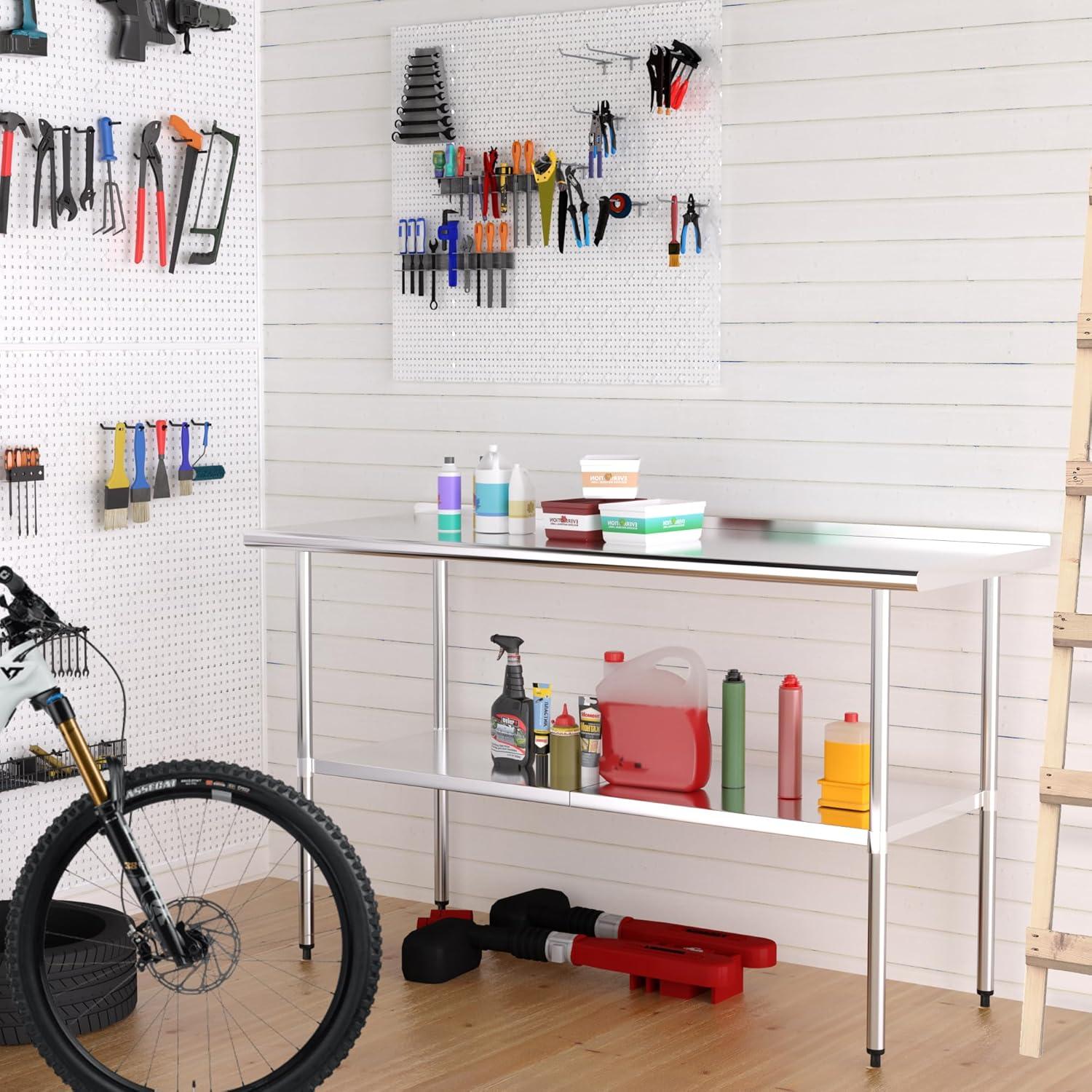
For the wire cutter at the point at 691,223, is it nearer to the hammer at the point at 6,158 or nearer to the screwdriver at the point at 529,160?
the screwdriver at the point at 529,160

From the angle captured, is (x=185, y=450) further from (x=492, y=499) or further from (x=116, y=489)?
(x=492, y=499)

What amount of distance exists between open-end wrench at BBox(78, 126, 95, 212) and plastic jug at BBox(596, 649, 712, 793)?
69.5 inches

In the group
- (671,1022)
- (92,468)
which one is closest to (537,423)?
(92,468)

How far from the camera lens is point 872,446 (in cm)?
381

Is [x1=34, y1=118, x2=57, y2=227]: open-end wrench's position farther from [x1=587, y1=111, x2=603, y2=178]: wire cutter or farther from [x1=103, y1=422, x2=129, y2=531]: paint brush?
[x1=587, y1=111, x2=603, y2=178]: wire cutter

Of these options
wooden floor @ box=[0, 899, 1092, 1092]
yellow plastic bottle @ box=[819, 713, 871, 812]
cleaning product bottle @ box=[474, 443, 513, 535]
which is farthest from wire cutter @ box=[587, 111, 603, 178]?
wooden floor @ box=[0, 899, 1092, 1092]

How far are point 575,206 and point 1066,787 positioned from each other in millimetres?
1849

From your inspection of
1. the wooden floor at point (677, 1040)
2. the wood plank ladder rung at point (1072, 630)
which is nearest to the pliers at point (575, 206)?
the wood plank ladder rung at point (1072, 630)

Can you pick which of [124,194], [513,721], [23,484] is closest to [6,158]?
[124,194]

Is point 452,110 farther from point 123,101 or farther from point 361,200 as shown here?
point 123,101

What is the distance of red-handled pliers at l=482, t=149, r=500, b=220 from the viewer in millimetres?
4203

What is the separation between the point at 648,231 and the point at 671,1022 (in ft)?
6.07

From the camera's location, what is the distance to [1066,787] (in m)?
3.21

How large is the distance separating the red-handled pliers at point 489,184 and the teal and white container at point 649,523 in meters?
1.08
